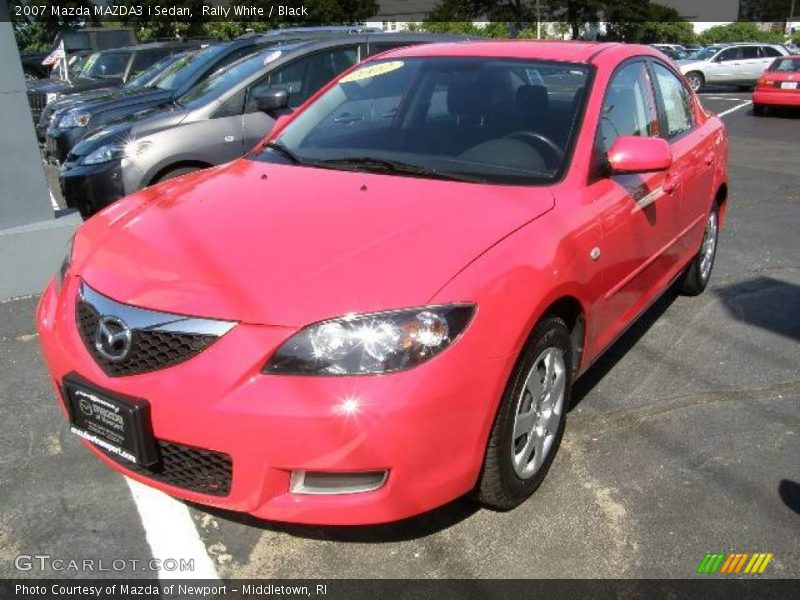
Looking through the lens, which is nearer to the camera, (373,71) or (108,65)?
(373,71)

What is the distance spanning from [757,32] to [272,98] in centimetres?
5590

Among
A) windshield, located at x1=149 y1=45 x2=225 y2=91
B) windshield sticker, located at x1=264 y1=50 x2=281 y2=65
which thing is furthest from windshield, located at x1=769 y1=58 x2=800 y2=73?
windshield sticker, located at x1=264 y1=50 x2=281 y2=65

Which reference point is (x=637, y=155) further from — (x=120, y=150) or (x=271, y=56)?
(x=271, y=56)

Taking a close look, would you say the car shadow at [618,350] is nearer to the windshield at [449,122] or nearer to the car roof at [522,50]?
the windshield at [449,122]

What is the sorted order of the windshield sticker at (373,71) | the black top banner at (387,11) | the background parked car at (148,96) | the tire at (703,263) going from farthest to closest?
the black top banner at (387,11), the background parked car at (148,96), the tire at (703,263), the windshield sticker at (373,71)

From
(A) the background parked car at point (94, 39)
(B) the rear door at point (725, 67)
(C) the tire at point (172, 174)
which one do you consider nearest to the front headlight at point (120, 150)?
(C) the tire at point (172, 174)

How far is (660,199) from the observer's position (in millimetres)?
3666

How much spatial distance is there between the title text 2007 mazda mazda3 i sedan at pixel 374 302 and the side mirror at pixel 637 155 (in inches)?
0.5

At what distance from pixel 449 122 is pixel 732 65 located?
970 inches

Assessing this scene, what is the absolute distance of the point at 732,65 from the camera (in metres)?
24.5

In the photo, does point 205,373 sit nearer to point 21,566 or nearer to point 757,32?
point 21,566

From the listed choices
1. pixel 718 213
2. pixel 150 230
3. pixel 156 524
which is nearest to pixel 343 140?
pixel 150 230

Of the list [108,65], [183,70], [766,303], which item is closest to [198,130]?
[183,70]

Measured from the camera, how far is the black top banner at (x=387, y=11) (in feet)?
112
